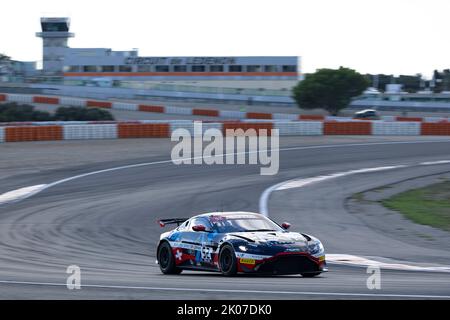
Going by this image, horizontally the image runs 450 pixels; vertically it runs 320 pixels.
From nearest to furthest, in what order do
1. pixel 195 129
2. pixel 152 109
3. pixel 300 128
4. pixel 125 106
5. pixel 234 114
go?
1. pixel 195 129
2. pixel 300 128
3. pixel 234 114
4. pixel 152 109
5. pixel 125 106

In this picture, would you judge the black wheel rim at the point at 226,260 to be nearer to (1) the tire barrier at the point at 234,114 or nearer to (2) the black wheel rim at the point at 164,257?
(2) the black wheel rim at the point at 164,257

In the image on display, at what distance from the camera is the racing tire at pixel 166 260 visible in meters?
12.5

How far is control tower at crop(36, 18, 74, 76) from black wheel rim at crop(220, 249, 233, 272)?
416 ft

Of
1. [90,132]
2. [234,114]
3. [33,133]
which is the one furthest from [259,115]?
[33,133]

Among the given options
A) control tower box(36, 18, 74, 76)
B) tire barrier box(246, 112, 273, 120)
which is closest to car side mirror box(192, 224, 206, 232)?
tire barrier box(246, 112, 273, 120)

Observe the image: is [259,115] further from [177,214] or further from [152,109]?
[177,214]

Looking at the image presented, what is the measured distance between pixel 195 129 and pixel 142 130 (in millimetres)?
2714

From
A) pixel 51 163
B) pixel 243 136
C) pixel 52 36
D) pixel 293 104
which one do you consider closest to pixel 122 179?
pixel 51 163

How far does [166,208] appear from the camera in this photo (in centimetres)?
2106

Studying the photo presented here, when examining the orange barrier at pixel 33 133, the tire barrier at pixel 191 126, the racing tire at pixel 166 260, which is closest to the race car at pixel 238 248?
the racing tire at pixel 166 260

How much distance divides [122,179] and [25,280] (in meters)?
16.8

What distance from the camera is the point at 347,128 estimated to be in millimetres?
46469

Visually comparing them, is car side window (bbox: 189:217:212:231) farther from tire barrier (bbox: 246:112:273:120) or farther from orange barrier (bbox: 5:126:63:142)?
tire barrier (bbox: 246:112:273:120)
